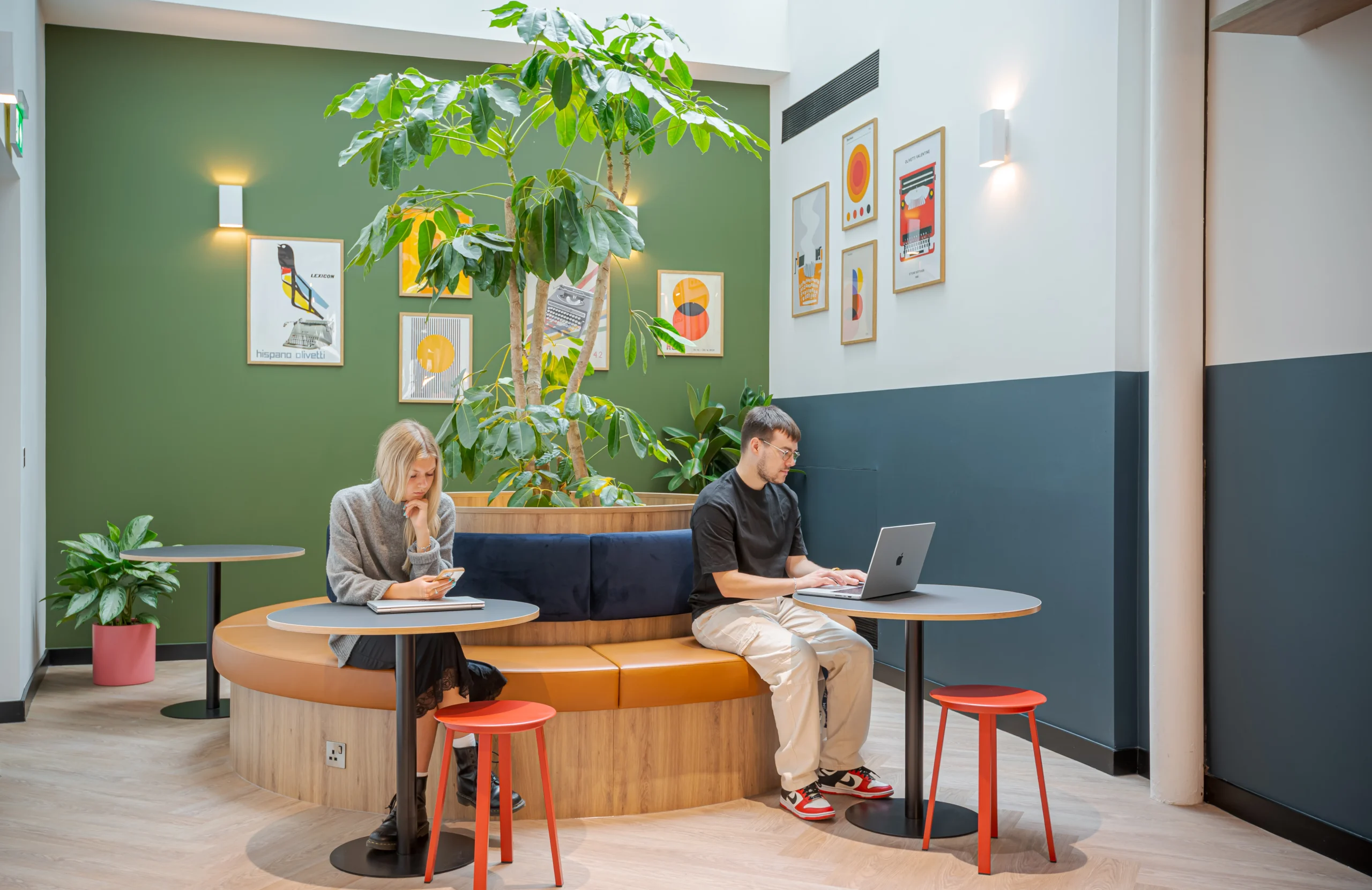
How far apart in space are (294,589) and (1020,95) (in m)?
4.69

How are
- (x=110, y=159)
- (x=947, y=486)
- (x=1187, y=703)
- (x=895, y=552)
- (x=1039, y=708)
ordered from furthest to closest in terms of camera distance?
1. (x=110, y=159)
2. (x=947, y=486)
3. (x=1039, y=708)
4. (x=1187, y=703)
5. (x=895, y=552)

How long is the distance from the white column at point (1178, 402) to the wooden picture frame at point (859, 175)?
2032mm

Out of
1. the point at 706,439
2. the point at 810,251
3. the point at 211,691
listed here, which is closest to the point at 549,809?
the point at 211,691

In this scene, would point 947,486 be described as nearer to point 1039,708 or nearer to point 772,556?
point 1039,708

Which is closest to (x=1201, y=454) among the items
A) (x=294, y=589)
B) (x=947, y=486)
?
(x=947, y=486)

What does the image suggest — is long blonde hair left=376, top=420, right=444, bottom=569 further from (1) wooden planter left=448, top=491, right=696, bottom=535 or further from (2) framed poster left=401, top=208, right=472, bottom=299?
(2) framed poster left=401, top=208, right=472, bottom=299

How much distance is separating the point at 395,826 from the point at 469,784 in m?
0.32

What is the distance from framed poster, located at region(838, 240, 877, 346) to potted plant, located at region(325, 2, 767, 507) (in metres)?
1.53

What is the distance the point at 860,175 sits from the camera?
572 cm

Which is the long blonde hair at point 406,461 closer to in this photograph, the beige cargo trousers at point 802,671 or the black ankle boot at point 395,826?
the black ankle boot at point 395,826

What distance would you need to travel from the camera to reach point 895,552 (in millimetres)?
3234

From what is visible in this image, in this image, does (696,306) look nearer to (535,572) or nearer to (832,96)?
(832,96)

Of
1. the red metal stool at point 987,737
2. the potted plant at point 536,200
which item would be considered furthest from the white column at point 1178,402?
the potted plant at point 536,200

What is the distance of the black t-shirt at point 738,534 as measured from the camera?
3.65 meters
